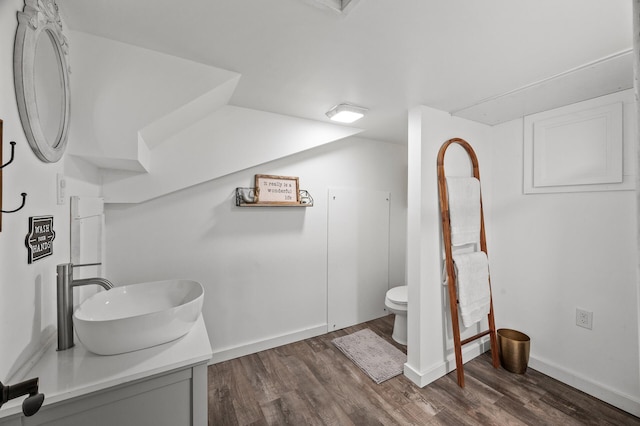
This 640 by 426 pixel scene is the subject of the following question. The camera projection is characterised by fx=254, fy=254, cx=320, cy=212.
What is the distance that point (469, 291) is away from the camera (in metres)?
2.03

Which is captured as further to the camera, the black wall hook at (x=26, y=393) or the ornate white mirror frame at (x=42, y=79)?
the ornate white mirror frame at (x=42, y=79)

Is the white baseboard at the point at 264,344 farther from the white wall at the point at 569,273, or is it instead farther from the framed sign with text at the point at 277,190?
the white wall at the point at 569,273

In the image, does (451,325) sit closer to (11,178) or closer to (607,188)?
(607,188)

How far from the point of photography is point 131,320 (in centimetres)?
96

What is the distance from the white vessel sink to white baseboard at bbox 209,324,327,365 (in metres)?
0.97

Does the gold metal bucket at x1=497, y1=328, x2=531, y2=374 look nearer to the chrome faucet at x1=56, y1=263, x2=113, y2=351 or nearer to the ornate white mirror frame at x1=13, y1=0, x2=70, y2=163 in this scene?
the chrome faucet at x1=56, y1=263, x2=113, y2=351

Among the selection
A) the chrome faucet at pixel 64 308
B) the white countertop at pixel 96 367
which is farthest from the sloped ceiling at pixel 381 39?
the white countertop at pixel 96 367

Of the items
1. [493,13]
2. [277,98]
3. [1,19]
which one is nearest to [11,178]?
[1,19]

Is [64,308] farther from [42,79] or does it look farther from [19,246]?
[42,79]

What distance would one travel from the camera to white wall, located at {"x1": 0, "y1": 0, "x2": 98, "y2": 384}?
78 cm

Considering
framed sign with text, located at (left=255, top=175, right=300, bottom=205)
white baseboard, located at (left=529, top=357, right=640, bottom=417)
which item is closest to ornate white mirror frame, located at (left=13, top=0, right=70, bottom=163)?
framed sign with text, located at (left=255, top=175, right=300, bottom=205)

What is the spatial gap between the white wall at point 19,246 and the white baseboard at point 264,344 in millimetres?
1321

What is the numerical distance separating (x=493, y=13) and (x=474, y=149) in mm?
1465

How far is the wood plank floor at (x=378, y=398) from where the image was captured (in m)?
1.64
